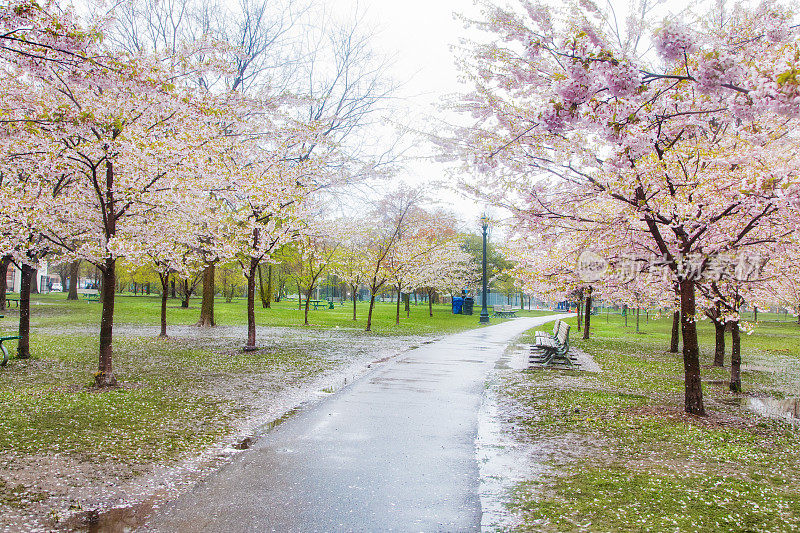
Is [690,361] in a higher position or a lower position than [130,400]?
higher

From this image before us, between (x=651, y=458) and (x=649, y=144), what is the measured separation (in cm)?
373

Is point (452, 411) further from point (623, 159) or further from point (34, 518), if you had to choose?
point (34, 518)

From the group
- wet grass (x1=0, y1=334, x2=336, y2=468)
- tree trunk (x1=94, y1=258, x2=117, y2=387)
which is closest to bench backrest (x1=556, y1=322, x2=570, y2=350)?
wet grass (x1=0, y1=334, x2=336, y2=468)

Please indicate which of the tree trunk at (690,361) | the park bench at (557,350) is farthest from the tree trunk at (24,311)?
the tree trunk at (690,361)

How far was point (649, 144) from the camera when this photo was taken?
6.17m

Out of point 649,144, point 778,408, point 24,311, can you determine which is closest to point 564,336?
point 778,408

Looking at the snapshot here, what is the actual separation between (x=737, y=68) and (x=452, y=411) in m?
5.39

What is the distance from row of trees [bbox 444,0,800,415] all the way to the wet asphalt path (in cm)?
351

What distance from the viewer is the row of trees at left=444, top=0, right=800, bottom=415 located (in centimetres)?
430

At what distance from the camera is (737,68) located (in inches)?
153

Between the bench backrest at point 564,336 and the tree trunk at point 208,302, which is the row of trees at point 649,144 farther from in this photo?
the tree trunk at point 208,302

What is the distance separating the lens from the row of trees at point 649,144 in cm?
430

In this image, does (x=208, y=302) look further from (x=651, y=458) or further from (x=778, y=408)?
(x=778, y=408)

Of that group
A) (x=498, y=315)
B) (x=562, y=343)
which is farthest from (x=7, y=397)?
(x=498, y=315)
